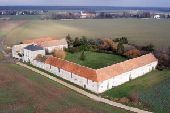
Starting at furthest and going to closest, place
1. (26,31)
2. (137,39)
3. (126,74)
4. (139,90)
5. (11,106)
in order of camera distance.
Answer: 1. (26,31)
2. (137,39)
3. (126,74)
4. (139,90)
5. (11,106)

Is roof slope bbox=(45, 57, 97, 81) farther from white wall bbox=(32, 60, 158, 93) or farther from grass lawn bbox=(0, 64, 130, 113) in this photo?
grass lawn bbox=(0, 64, 130, 113)

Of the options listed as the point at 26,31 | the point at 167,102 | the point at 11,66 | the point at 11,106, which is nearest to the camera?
the point at 11,106

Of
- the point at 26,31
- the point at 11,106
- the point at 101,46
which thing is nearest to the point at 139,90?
the point at 11,106

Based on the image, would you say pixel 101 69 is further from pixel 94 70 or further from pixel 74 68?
pixel 74 68

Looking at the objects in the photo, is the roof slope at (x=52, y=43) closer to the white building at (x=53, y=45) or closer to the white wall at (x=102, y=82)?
the white building at (x=53, y=45)

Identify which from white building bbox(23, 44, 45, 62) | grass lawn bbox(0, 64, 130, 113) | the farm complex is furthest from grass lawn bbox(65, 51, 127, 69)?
grass lawn bbox(0, 64, 130, 113)

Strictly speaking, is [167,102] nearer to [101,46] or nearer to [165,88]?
[165,88]
